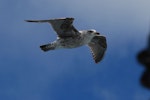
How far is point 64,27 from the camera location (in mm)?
19531

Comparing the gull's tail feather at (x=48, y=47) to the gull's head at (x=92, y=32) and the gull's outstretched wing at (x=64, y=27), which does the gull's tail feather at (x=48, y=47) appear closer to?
the gull's outstretched wing at (x=64, y=27)

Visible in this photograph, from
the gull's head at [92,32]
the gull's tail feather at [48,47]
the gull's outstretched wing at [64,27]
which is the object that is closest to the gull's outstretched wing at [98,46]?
the gull's head at [92,32]

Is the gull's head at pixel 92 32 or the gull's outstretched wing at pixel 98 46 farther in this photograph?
the gull's outstretched wing at pixel 98 46

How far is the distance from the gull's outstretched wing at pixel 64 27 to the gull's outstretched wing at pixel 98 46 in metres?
2.61

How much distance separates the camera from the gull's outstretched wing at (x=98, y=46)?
2172cm

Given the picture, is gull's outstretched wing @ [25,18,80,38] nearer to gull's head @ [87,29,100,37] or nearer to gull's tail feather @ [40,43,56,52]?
gull's head @ [87,29,100,37]

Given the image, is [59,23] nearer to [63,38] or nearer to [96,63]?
[63,38]

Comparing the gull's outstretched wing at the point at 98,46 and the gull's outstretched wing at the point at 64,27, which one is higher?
the gull's outstretched wing at the point at 64,27

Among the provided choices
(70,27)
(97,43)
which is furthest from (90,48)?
(70,27)

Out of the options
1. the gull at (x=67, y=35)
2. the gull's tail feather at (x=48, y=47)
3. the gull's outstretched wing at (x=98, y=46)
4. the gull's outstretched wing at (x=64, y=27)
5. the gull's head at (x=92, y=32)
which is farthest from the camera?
the gull's outstretched wing at (x=98, y=46)

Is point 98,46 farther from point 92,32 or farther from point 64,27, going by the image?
point 64,27

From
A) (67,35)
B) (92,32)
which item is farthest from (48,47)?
(92,32)

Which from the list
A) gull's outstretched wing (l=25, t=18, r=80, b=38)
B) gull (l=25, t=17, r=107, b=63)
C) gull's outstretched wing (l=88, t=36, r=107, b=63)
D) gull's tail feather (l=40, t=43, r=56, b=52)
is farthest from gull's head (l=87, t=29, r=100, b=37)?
gull's tail feather (l=40, t=43, r=56, b=52)

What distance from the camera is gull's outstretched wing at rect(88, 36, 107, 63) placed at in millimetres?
21719
